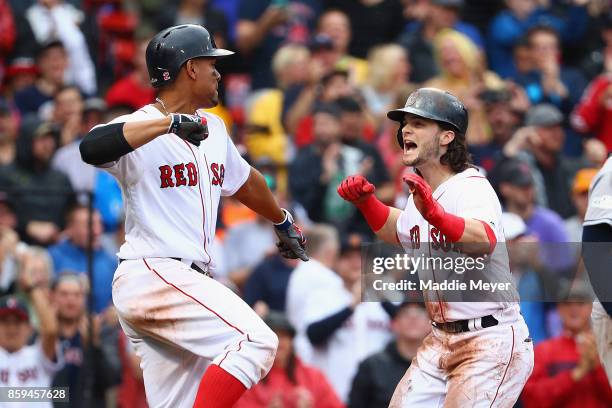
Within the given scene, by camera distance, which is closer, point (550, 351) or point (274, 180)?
point (550, 351)

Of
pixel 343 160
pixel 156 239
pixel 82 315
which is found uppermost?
pixel 156 239

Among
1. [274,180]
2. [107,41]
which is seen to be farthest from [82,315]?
[107,41]

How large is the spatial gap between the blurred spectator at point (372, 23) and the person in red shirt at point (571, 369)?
233 inches

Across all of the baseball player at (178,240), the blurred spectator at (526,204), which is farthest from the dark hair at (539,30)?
the baseball player at (178,240)

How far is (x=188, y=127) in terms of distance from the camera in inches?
248

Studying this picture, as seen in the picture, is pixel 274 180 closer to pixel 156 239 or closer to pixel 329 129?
pixel 329 129

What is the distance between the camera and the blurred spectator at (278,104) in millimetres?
12484

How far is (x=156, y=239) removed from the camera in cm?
664

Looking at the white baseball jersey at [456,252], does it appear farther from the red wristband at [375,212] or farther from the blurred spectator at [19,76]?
the blurred spectator at [19,76]

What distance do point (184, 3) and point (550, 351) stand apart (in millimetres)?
6383

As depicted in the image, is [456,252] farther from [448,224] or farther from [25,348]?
[25,348]

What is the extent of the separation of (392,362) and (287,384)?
0.75 meters

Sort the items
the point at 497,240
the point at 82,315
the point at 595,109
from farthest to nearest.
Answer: the point at 595,109
the point at 82,315
the point at 497,240

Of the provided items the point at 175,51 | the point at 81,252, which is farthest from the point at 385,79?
the point at 175,51
